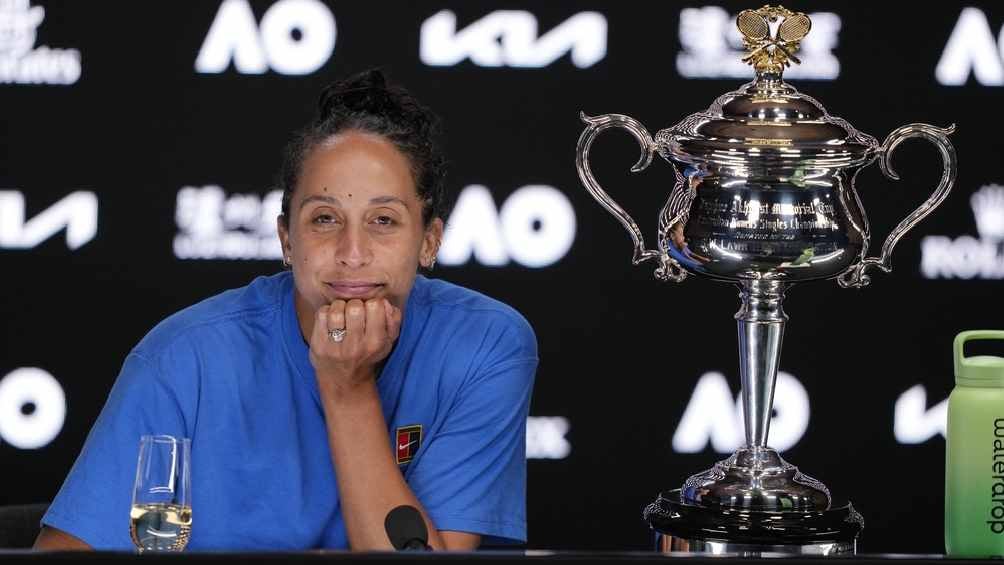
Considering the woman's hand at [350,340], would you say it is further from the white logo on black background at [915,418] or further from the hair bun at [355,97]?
the white logo on black background at [915,418]

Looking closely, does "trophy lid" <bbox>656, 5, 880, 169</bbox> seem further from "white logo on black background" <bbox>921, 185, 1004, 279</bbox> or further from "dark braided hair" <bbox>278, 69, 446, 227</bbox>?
"white logo on black background" <bbox>921, 185, 1004, 279</bbox>

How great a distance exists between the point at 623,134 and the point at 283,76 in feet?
2.12

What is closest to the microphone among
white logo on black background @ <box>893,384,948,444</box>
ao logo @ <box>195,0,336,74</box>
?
ao logo @ <box>195,0,336,74</box>

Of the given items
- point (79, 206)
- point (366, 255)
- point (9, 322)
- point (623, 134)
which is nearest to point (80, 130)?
point (79, 206)

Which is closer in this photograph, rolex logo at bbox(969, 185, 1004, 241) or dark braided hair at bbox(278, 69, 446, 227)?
dark braided hair at bbox(278, 69, 446, 227)

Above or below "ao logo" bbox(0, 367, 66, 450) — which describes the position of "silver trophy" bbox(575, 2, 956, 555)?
above

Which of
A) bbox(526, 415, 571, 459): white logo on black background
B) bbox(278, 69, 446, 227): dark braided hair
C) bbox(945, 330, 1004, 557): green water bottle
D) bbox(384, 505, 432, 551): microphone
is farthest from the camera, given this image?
bbox(526, 415, 571, 459): white logo on black background

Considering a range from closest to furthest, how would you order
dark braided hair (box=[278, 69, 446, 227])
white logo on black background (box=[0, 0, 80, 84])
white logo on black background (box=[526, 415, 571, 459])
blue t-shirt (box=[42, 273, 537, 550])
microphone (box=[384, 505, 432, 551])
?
microphone (box=[384, 505, 432, 551])
blue t-shirt (box=[42, 273, 537, 550])
dark braided hair (box=[278, 69, 446, 227])
white logo on black background (box=[0, 0, 80, 84])
white logo on black background (box=[526, 415, 571, 459])

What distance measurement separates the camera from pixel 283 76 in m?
3.10

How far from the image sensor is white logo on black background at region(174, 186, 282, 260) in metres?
3.08

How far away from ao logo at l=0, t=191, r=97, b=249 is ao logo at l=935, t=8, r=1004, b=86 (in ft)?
5.31

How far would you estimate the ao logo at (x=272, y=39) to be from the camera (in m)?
3.08

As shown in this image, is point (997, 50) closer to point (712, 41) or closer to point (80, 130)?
point (712, 41)

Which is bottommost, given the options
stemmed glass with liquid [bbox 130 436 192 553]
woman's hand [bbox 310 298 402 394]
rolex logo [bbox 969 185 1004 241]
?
stemmed glass with liquid [bbox 130 436 192 553]
